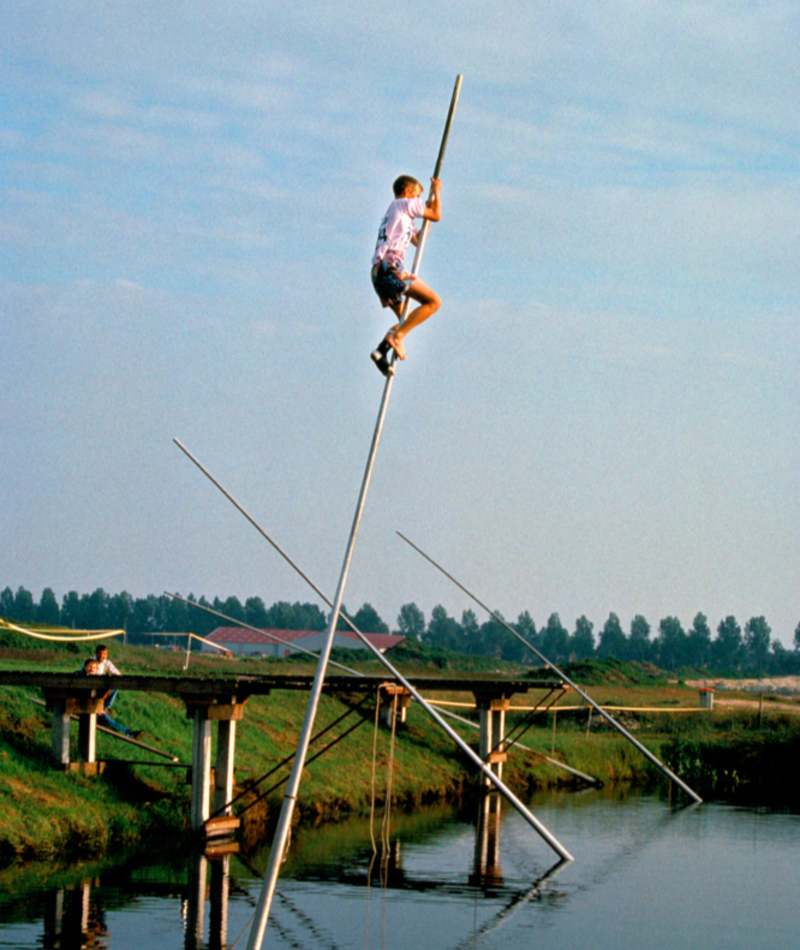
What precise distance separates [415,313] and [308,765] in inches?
540

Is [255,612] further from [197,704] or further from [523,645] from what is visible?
[197,704]

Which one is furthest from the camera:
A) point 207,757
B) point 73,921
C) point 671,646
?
point 671,646

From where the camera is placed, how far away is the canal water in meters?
13.4

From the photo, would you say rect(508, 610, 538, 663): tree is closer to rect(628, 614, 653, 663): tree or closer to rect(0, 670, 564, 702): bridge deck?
rect(628, 614, 653, 663): tree

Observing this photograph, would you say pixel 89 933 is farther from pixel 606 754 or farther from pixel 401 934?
pixel 606 754

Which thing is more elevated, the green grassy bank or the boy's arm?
the boy's arm

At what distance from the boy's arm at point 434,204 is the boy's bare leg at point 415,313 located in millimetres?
545

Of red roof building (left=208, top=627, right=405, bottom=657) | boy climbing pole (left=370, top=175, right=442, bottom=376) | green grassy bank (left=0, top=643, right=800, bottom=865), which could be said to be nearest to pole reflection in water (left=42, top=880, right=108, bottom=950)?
green grassy bank (left=0, top=643, right=800, bottom=865)

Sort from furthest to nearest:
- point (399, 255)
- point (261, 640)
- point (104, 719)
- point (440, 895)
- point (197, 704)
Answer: point (261, 640)
point (104, 719)
point (197, 704)
point (440, 895)
point (399, 255)

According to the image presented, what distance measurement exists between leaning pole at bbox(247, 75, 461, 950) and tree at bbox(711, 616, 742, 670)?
163 metres

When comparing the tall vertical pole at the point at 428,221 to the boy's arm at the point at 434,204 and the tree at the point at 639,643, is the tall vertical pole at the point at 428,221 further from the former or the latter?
the tree at the point at 639,643

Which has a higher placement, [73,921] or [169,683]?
[169,683]

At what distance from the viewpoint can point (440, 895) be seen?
15.7 meters

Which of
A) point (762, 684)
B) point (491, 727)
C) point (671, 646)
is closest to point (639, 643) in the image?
point (671, 646)
